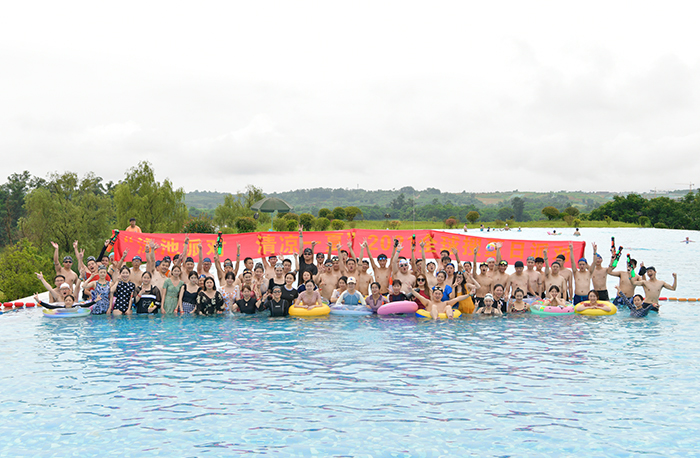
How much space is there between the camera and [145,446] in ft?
21.0

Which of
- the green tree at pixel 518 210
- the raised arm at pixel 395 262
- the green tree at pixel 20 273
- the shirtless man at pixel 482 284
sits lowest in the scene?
the green tree at pixel 20 273

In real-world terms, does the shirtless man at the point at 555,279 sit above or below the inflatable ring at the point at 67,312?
above

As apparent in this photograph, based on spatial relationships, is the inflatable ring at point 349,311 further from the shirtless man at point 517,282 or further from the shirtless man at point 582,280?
the shirtless man at point 582,280

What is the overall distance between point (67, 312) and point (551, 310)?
12.0m

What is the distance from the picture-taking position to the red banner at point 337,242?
16.4 meters

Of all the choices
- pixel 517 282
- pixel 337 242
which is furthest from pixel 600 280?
pixel 337 242

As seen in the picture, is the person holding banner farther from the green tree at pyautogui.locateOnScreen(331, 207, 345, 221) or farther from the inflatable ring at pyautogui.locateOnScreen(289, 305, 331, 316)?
the green tree at pyautogui.locateOnScreen(331, 207, 345, 221)

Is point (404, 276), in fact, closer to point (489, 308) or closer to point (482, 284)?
point (482, 284)

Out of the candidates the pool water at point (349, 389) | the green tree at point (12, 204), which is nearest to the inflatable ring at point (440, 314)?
the pool water at point (349, 389)

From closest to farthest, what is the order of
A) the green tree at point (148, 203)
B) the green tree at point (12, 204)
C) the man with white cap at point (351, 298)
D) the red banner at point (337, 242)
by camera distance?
the man with white cap at point (351, 298)
the red banner at point (337, 242)
the green tree at point (148, 203)
the green tree at point (12, 204)

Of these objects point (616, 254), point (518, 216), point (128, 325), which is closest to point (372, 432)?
point (128, 325)

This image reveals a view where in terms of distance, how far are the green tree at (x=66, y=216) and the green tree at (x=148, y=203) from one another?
7.57m

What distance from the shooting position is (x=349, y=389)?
8.30m

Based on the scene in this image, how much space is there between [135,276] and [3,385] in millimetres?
5820
